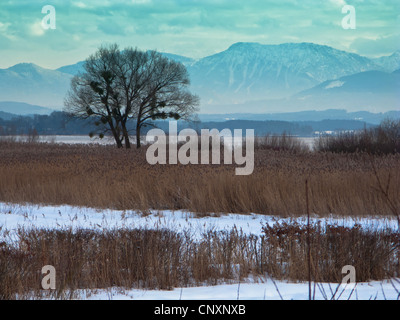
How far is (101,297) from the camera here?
5574mm

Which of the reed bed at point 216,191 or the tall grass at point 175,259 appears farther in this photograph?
the reed bed at point 216,191

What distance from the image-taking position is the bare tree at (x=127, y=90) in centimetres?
4238

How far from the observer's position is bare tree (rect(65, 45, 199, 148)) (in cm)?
4238

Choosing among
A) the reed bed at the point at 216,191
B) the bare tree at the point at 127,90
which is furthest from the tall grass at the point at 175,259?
the bare tree at the point at 127,90

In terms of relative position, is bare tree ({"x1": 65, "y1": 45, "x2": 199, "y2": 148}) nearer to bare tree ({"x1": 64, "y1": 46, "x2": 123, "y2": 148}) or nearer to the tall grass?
bare tree ({"x1": 64, "y1": 46, "x2": 123, "y2": 148})

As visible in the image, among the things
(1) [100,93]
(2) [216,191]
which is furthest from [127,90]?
(2) [216,191]

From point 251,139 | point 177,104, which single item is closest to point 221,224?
point 251,139

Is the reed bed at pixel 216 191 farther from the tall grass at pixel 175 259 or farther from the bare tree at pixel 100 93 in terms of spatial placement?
the bare tree at pixel 100 93

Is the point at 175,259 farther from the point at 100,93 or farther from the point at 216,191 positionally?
the point at 100,93

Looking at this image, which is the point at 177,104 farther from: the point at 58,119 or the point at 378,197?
the point at 58,119

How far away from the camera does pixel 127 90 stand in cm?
4244

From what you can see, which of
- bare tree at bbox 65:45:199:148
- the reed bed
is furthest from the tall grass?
bare tree at bbox 65:45:199:148

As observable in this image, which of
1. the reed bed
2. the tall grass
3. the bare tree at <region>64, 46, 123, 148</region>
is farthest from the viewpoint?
the bare tree at <region>64, 46, 123, 148</region>
